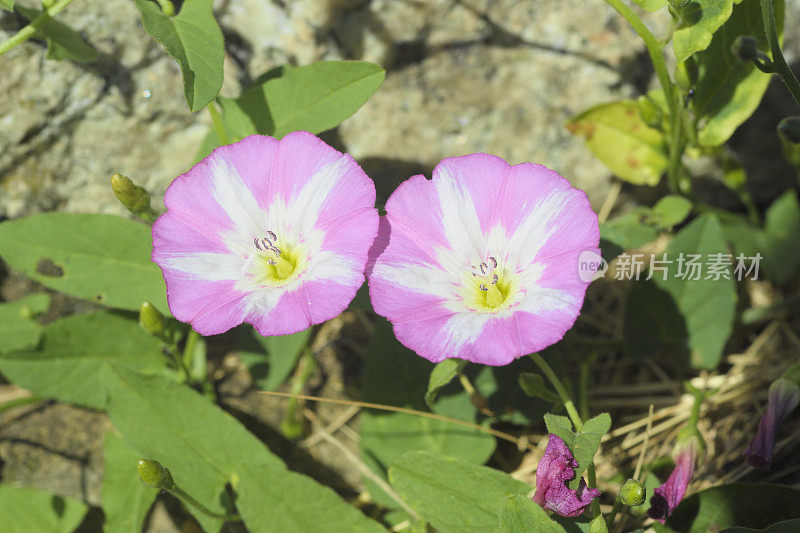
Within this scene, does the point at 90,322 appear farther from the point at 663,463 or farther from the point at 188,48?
the point at 663,463

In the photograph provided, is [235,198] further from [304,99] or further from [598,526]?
[598,526]

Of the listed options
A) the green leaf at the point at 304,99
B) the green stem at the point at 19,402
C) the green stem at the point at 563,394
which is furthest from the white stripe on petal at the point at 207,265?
the green stem at the point at 19,402

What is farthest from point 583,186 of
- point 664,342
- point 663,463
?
point 663,463

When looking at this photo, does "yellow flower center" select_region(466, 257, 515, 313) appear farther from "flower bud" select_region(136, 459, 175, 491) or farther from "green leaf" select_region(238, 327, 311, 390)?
"flower bud" select_region(136, 459, 175, 491)

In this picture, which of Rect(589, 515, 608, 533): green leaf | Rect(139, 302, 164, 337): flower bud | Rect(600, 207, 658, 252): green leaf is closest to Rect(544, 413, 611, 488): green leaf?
Rect(589, 515, 608, 533): green leaf

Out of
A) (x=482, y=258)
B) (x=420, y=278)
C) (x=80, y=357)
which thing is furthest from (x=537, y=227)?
(x=80, y=357)

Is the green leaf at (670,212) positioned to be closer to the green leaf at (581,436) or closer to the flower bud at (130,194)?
the green leaf at (581,436)
